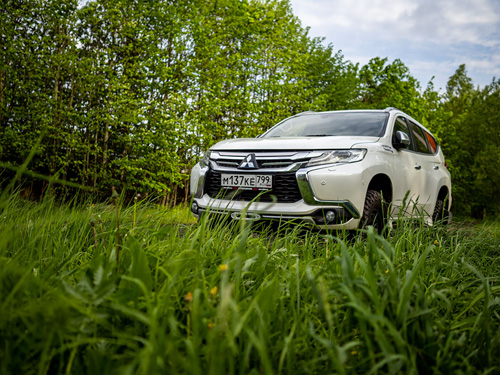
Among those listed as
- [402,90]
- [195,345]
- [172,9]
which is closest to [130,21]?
[172,9]

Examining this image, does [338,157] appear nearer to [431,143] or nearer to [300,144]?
[300,144]

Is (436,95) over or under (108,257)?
over

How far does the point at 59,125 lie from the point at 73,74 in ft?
3.87

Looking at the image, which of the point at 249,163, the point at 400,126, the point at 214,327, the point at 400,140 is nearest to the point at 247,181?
the point at 249,163

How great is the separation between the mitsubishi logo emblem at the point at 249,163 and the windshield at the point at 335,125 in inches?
46.9

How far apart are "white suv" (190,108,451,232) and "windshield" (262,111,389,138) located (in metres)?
0.02

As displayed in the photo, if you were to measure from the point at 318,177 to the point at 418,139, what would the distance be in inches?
121

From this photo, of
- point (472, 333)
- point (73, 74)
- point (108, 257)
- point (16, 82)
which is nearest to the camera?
point (472, 333)

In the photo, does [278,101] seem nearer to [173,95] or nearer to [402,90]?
[173,95]

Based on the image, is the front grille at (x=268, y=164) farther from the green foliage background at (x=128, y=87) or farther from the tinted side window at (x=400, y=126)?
the green foliage background at (x=128, y=87)

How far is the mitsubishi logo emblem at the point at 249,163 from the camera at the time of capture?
3852mm

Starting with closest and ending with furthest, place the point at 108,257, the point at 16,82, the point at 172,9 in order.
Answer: the point at 108,257, the point at 16,82, the point at 172,9

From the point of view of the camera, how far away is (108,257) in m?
1.70

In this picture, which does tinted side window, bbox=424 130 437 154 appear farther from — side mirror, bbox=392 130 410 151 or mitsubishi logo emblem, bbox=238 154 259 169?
mitsubishi logo emblem, bbox=238 154 259 169
